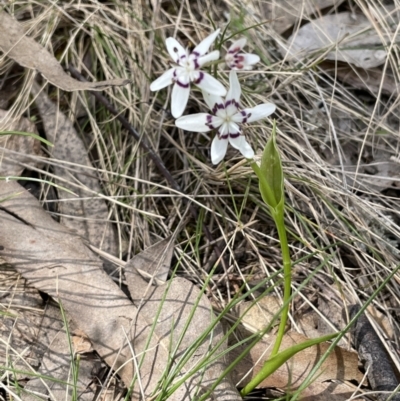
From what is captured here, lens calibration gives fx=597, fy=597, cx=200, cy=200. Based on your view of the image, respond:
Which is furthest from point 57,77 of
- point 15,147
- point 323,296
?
point 323,296

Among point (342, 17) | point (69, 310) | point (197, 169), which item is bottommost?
point (69, 310)

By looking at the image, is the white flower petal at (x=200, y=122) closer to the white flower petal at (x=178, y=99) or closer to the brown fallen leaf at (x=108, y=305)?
the white flower petal at (x=178, y=99)

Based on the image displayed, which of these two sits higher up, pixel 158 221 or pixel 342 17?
pixel 342 17

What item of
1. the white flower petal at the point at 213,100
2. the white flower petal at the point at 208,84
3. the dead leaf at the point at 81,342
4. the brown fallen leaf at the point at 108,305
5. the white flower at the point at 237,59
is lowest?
the dead leaf at the point at 81,342

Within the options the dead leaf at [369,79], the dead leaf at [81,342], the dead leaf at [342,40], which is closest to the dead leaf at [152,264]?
the dead leaf at [81,342]

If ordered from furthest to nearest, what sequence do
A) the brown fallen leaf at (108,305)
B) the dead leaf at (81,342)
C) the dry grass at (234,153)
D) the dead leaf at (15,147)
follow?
the dead leaf at (15,147)
the dry grass at (234,153)
the dead leaf at (81,342)
the brown fallen leaf at (108,305)

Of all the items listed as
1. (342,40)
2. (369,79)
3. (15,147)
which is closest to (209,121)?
(15,147)

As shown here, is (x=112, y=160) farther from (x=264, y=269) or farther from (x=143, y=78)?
(x=264, y=269)
